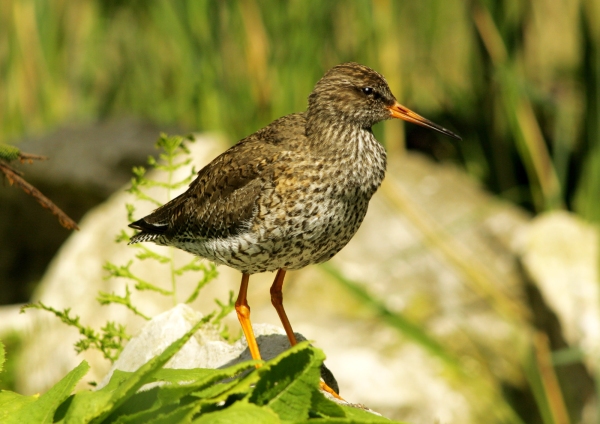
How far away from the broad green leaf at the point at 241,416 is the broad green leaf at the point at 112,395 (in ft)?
0.70

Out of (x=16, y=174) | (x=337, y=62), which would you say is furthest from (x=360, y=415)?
(x=337, y=62)

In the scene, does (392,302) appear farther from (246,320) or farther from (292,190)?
(292,190)

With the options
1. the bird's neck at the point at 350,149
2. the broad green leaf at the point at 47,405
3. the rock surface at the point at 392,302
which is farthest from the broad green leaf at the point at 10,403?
the rock surface at the point at 392,302

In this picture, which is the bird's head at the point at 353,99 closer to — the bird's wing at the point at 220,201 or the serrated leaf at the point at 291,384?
the bird's wing at the point at 220,201

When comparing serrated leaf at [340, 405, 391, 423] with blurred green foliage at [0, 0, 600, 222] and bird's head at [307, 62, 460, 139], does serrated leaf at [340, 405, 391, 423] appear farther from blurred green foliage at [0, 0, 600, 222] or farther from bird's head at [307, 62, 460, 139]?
blurred green foliage at [0, 0, 600, 222]

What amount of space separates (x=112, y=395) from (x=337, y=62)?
236 inches

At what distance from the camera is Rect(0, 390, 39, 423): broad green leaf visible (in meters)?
2.86

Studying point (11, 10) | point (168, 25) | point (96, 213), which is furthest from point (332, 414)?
point (11, 10)

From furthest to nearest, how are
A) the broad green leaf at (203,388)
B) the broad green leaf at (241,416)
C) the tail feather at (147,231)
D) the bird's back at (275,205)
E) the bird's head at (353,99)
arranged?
the tail feather at (147,231), the bird's head at (353,99), the bird's back at (275,205), the broad green leaf at (203,388), the broad green leaf at (241,416)

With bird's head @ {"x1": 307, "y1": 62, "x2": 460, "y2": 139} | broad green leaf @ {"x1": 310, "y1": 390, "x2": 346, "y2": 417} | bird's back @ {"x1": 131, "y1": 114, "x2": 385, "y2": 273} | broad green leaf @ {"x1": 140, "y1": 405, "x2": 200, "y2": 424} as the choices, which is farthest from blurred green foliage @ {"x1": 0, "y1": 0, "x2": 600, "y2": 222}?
broad green leaf @ {"x1": 140, "y1": 405, "x2": 200, "y2": 424}

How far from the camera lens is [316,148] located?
407cm

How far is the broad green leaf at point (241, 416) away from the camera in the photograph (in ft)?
8.30

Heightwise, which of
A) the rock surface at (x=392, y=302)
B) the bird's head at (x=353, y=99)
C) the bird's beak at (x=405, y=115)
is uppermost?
the bird's head at (x=353, y=99)

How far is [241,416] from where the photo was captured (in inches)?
100
